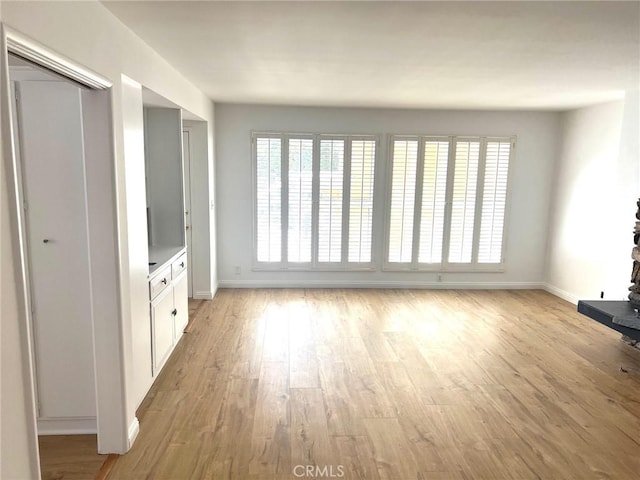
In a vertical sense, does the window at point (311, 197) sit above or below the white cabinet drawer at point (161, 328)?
above

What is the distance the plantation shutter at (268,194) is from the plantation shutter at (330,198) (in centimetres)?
57

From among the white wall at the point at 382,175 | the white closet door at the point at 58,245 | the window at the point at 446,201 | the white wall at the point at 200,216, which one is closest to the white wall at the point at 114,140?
the white closet door at the point at 58,245

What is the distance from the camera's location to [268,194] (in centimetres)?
544

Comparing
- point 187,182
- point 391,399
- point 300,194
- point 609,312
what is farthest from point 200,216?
point 609,312

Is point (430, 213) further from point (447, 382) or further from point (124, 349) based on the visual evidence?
point (124, 349)

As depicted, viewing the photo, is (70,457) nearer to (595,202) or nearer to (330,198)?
(330,198)

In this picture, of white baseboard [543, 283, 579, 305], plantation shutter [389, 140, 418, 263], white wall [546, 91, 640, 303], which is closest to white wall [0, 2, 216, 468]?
plantation shutter [389, 140, 418, 263]

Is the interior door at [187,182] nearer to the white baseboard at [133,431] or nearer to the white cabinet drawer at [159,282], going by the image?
the white cabinet drawer at [159,282]

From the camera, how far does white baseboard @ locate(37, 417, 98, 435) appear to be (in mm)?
2480

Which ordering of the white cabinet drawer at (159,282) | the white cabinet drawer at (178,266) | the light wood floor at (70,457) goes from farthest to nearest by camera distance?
the white cabinet drawer at (178,266) → the white cabinet drawer at (159,282) → the light wood floor at (70,457)

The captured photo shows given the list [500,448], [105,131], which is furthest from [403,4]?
[500,448]

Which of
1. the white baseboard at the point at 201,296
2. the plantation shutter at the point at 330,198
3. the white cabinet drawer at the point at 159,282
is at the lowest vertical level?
the white baseboard at the point at 201,296

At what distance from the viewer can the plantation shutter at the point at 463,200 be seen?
553 cm

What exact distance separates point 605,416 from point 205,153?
4557 millimetres
